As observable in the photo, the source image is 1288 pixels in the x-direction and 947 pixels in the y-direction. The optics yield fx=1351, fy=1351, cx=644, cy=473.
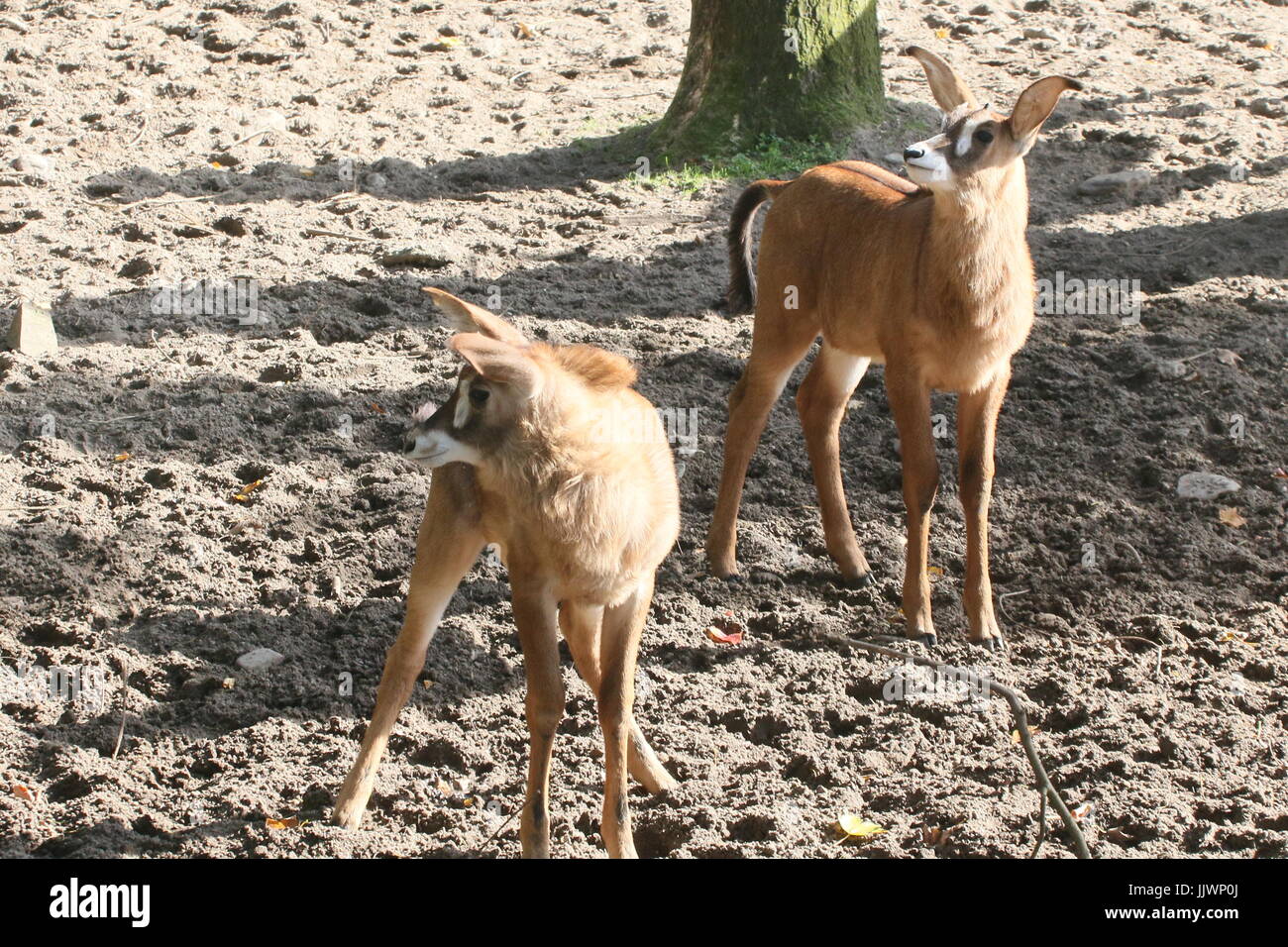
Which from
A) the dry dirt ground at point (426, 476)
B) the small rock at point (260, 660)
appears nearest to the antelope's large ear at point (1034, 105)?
the dry dirt ground at point (426, 476)

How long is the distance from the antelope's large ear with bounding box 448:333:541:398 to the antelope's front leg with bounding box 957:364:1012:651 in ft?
7.82

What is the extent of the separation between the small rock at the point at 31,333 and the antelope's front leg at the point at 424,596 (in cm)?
380

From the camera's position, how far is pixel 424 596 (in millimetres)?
4465

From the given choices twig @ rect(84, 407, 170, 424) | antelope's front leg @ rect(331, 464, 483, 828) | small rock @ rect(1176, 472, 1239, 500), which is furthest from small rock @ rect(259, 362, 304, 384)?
small rock @ rect(1176, 472, 1239, 500)

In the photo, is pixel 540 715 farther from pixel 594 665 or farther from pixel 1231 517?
pixel 1231 517

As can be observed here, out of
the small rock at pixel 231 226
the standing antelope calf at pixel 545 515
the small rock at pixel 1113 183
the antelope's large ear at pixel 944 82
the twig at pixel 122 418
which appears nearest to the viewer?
the standing antelope calf at pixel 545 515

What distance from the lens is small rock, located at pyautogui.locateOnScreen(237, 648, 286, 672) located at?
17.1ft

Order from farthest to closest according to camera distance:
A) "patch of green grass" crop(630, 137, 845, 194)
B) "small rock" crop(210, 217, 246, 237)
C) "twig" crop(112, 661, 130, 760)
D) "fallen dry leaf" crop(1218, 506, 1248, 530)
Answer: "patch of green grass" crop(630, 137, 845, 194), "small rock" crop(210, 217, 246, 237), "fallen dry leaf" crop(1218, 506, 1248, 530), "twig" crop(112, 661, 130, 760)

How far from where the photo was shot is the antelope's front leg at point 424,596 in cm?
429

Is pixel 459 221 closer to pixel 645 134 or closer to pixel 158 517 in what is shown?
pixel 645 134

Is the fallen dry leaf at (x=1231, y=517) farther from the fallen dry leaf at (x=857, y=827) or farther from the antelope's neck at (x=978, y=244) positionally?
the fallen dry leaf at (x=857, y=827)

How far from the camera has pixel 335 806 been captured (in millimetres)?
4547

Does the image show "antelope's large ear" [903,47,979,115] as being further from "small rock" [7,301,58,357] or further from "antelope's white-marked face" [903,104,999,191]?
"small rock" [7,301,58,357]

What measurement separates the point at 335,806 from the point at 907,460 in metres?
2.70
